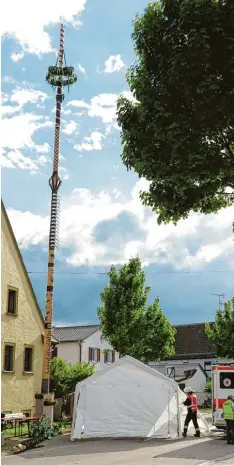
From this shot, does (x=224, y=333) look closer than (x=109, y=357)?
Yes

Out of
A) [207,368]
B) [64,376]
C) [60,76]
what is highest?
[60,76]

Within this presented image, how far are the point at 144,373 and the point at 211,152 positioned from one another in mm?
10319

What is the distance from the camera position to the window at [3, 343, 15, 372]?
31.0 m

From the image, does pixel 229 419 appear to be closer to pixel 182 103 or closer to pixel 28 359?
pixel 182 103

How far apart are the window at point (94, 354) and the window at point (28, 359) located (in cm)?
2558

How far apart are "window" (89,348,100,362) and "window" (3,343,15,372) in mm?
27765

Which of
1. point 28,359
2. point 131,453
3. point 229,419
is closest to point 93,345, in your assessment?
point 28,359

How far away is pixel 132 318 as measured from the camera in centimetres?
3919

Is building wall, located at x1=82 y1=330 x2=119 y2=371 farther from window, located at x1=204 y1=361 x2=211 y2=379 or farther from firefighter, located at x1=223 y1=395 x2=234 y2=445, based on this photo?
firefighter, located at x1=223 y1=395 x2=234 y2=445

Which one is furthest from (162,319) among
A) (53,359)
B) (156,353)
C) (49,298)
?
(49,298)

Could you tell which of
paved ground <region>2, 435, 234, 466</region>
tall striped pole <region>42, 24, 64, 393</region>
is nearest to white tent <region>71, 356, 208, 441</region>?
paved ground <region>2, 435, 234, 466</region>

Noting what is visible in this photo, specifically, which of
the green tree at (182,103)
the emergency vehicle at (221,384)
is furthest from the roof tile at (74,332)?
the green tree at (182,103)

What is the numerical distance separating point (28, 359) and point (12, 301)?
12.8ft

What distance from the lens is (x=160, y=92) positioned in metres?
14.5
